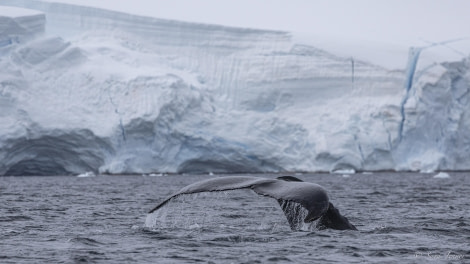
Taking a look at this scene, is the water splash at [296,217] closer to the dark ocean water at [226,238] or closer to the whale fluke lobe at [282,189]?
the dark ocean water at [226,238]

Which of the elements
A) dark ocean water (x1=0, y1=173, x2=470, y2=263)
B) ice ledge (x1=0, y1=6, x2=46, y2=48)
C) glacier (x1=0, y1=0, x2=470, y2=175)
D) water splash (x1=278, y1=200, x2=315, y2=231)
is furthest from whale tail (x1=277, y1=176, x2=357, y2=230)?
ice ledge (x1=0, y1=6, x2=46, y2=48)

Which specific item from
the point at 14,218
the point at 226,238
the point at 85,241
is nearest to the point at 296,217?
the point at 226,238

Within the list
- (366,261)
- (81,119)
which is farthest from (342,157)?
(366,261)

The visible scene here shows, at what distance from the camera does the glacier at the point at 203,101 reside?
112 ft

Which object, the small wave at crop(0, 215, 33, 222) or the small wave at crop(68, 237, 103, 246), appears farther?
the small wave at crop(0, 215, 33, 222)

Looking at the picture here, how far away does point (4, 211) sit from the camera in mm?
Result: 13523

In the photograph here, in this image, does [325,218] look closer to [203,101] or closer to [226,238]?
[226,238]

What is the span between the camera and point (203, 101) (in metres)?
37.8

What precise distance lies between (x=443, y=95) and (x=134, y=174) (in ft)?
55.2

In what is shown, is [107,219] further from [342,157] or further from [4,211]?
[342,157]

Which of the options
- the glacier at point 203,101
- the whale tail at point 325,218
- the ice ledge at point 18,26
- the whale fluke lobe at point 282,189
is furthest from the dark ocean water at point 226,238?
the ice ledge at point 18,26

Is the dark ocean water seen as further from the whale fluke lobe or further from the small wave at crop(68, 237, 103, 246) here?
the whale fluke lobe

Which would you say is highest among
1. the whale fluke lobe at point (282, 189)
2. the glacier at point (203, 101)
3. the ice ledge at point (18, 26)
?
the ice ledge at point (18, 26)

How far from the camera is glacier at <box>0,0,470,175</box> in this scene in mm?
34250
